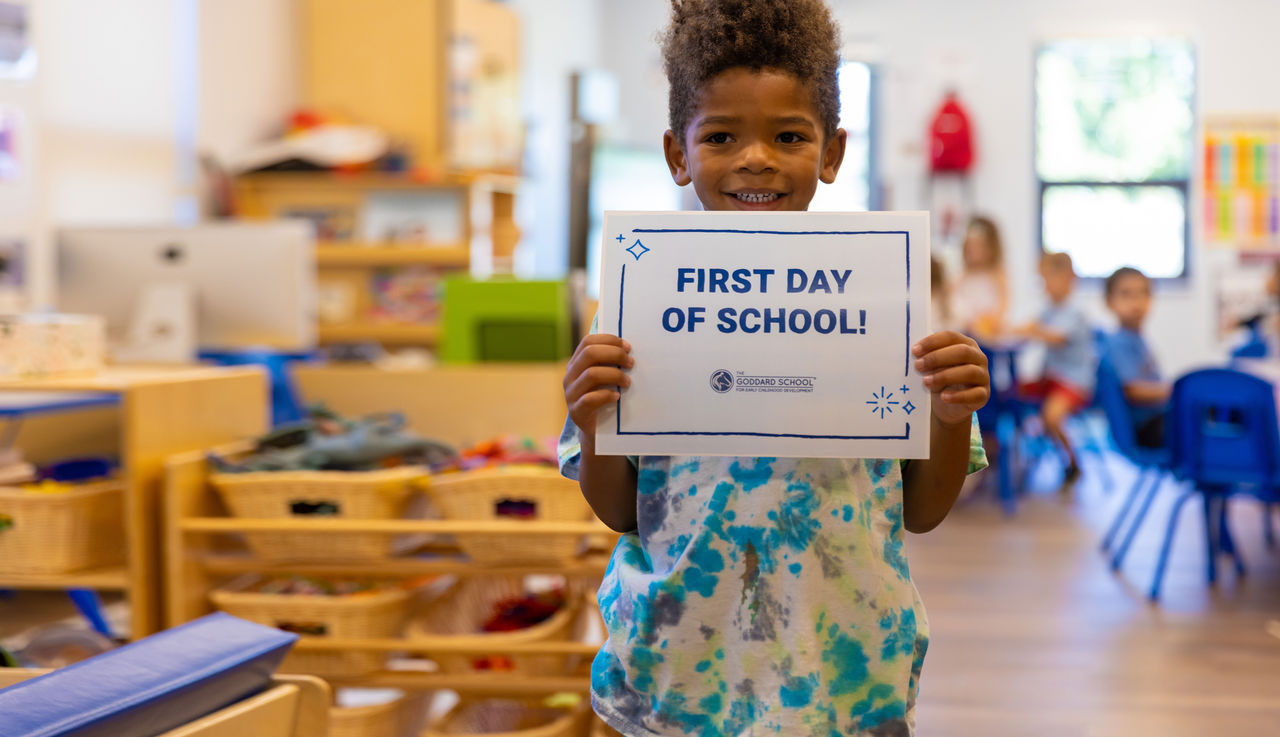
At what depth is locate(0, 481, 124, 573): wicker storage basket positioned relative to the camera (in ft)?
5.89

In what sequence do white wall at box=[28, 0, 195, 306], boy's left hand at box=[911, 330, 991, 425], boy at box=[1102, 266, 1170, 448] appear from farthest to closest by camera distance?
boy at box=[1102, 266, 1170, 448]
white wall at box=[28, 0, 195, 306]
boy's left hand at box=[911, 330, 991, 425]

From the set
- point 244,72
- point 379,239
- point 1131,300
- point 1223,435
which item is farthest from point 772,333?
point 244,72

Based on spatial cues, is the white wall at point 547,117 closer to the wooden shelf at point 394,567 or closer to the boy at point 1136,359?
the boy at point 1136,359

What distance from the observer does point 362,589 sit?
199cm

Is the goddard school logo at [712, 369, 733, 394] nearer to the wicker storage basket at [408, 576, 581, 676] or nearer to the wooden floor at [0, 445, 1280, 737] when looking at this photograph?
the wicker storage basket at [408, 576, 581, 676]

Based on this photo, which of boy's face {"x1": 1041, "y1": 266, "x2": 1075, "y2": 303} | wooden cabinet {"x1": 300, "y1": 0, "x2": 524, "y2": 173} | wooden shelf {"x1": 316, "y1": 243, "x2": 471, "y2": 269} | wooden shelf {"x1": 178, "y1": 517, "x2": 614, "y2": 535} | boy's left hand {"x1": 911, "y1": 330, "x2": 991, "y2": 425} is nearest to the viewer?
boy's left hand {"x1": 911, "y1": 330, "x2": 991, "y2": 425}

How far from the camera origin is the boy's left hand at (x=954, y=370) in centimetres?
86

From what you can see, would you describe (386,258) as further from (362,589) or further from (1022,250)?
(1022,250)

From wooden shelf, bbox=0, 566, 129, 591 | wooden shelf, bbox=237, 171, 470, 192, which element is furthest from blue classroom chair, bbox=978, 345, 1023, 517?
wooden shelf, bbox=0, 566, 129, 591

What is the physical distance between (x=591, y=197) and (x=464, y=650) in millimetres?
5021

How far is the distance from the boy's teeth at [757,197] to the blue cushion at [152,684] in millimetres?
702

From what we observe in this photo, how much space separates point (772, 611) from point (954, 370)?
244 mm

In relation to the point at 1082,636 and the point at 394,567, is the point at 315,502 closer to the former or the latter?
the point at 394,567

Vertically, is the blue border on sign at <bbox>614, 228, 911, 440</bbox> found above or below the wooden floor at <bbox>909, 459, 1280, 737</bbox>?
above
